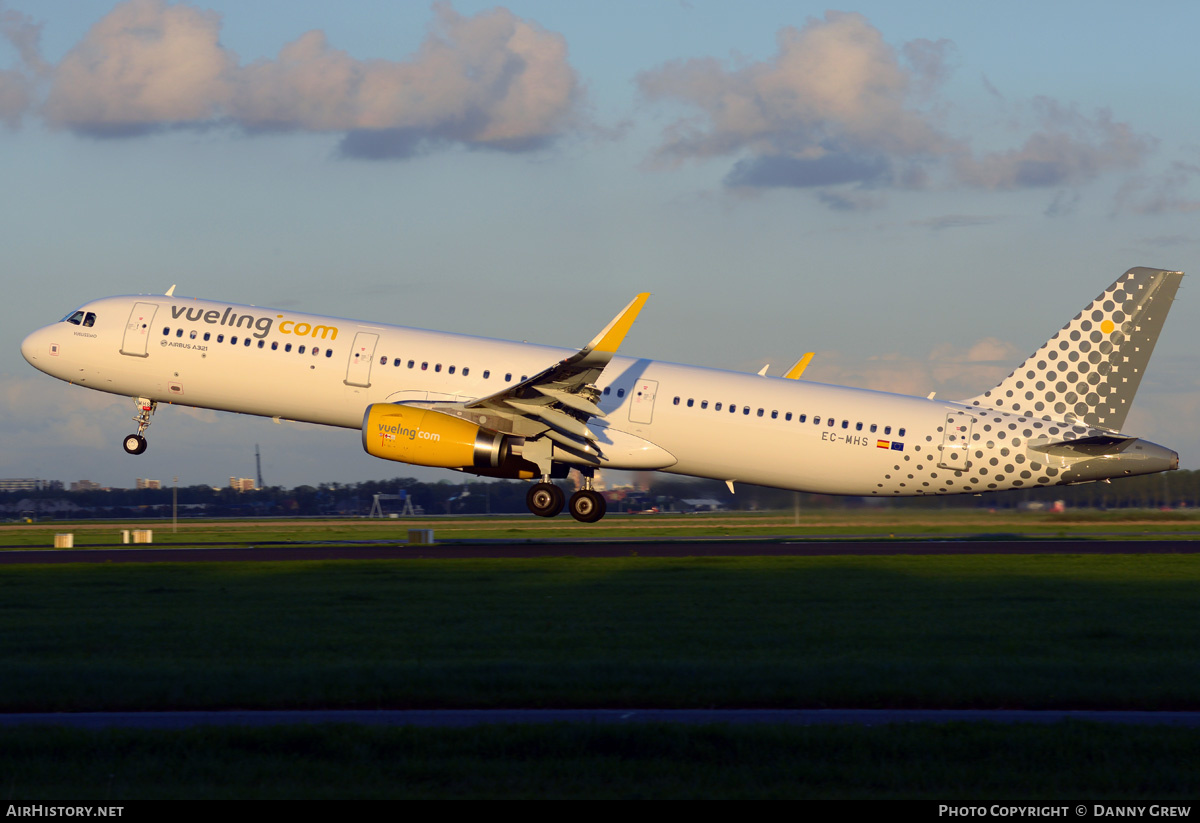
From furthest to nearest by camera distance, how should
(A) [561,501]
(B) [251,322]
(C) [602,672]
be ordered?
(B) [251,322]
(A) [561,501]
(C) [602,672]

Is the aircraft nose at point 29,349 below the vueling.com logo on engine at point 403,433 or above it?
above

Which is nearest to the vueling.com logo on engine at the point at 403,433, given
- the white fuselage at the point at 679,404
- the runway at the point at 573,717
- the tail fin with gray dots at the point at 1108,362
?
the white fuselage at the point at 679,404

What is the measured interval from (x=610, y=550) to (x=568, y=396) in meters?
4.63

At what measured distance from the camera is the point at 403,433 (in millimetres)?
33156

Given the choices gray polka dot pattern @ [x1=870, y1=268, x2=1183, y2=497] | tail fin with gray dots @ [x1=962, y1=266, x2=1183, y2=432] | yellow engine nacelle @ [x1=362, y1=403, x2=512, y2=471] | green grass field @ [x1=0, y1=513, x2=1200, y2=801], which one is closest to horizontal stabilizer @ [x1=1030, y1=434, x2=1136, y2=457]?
gray polka dot pattern @ [x1=870, y1=268, x2=1183, y2=497]

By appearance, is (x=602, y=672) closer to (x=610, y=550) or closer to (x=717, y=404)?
(x=610, y=550)

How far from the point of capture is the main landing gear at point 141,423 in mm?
38062

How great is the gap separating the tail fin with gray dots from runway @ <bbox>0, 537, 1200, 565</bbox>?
416 cm

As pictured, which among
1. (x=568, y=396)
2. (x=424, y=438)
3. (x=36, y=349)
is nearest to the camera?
(x=424, y=438)

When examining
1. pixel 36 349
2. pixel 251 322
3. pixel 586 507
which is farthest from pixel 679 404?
pixel 36 349

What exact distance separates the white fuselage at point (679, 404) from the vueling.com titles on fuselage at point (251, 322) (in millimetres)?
46

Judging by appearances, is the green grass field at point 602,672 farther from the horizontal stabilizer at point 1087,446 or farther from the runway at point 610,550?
the horizontal stabilizer at point 1087,446

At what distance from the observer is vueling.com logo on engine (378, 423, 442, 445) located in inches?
1304

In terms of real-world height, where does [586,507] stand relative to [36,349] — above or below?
below
